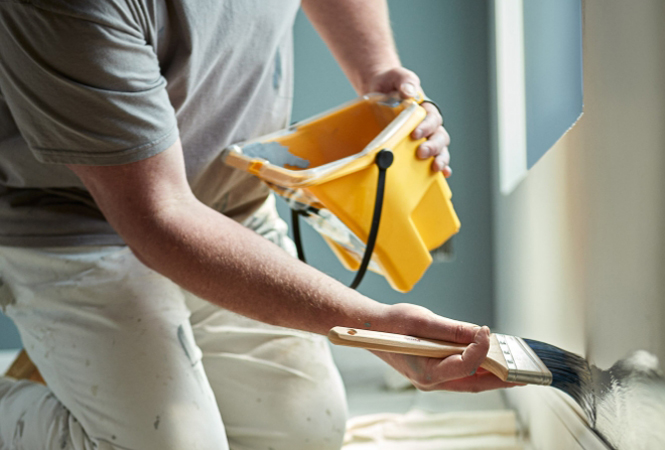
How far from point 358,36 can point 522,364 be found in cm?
75

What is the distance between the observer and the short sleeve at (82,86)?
700 mm

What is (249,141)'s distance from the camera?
1.01m

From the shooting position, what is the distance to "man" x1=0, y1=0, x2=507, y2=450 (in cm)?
70

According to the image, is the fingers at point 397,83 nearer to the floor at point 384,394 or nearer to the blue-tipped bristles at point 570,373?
the blue-tipped bristles at point 570,373

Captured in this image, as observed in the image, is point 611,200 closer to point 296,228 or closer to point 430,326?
point 430,326

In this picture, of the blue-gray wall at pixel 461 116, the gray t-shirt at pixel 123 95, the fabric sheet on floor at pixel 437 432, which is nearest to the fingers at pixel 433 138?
the gray t-shirt at pixel 123 95

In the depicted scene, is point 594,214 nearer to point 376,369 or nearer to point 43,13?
point 43,13

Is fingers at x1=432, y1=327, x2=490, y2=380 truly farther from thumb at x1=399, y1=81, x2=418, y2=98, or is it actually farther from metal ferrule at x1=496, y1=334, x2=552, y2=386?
thumb at x1=399, y1=81, x2=418, y2=98

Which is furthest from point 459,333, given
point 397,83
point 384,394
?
point 384,394

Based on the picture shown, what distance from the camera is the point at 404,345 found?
576 millimetres

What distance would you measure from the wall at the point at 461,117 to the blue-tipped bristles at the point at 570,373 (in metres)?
1.11

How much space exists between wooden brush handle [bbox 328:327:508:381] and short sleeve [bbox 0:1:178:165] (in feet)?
1.17

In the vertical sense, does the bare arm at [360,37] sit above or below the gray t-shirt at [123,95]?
above

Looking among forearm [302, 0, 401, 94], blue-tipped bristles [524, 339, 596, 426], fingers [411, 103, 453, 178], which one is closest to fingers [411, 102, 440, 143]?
fingers [411, 103, 453, 178]
